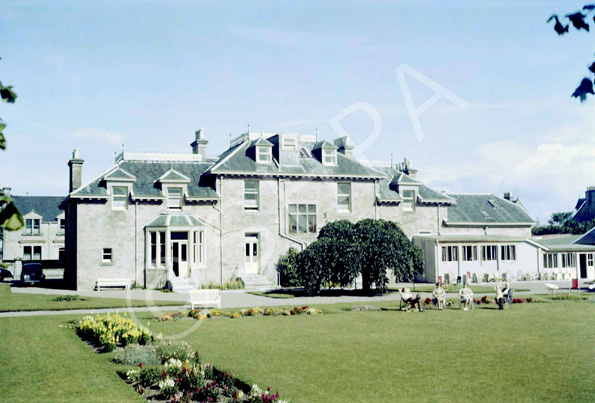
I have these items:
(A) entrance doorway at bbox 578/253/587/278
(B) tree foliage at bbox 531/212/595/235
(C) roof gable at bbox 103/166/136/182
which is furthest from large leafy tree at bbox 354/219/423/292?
(B) tree foliage at bbox 531/212/595/235

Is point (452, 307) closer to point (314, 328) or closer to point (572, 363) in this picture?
point (314, 328)

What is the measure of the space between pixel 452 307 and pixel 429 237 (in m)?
16.2

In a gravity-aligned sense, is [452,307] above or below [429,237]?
below

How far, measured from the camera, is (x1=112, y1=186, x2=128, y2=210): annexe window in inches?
1441

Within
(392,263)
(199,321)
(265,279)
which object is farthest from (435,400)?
(265,279)

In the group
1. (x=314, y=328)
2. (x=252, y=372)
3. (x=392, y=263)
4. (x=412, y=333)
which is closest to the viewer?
(x=252, y=372)

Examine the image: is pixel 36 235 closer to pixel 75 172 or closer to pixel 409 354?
pixel 75 172

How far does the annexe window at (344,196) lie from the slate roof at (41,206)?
43.6 metres

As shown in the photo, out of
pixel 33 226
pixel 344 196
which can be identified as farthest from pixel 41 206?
pixel 344 196

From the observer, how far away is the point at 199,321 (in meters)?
20.7

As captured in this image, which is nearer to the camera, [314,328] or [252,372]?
[252,372]

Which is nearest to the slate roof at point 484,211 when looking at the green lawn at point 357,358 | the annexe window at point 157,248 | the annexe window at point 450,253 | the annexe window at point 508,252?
the annexe window at point 508,252

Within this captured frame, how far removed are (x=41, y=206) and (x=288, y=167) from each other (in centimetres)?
4415

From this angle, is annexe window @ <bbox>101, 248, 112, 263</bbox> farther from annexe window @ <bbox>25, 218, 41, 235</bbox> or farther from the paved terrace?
annexe window @ <bbox>25, 218, 41, 235</bbox>
